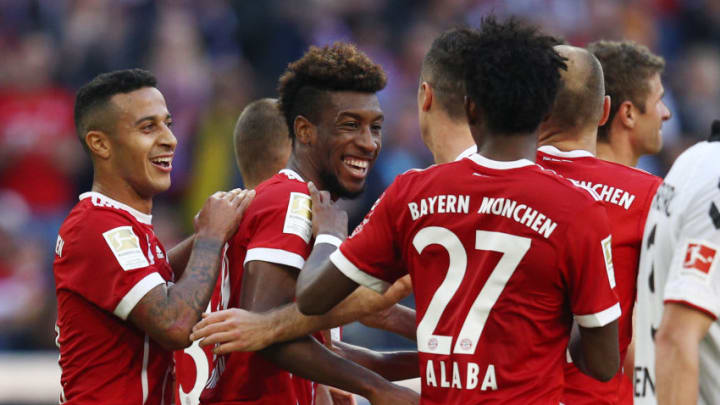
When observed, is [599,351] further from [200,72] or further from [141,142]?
[200,72]

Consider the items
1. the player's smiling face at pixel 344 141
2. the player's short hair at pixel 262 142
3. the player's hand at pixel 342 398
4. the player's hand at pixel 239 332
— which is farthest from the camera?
the player's short hair at pixel 262 142

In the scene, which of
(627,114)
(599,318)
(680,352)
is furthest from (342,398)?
(680,352)

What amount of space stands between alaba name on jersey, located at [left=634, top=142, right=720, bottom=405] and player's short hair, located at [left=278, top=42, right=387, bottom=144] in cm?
181

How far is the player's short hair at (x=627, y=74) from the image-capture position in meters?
5.62

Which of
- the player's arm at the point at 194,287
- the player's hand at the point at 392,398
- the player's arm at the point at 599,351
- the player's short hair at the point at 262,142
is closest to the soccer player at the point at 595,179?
the player's arm at the point at 599,351

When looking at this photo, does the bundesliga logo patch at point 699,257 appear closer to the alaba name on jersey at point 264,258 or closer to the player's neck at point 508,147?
the player's neck at point 508,147

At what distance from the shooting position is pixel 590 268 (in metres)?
3.88

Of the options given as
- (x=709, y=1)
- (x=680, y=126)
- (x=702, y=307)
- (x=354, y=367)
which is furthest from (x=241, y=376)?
(x=709, y=1)

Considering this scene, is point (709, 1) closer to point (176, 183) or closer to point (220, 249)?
point (176, 183)

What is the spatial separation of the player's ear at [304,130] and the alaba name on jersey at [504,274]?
1.22 metres

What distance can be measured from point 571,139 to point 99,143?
7.50ft

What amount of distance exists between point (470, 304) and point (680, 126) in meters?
8.78

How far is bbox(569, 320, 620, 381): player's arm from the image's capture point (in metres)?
3.97

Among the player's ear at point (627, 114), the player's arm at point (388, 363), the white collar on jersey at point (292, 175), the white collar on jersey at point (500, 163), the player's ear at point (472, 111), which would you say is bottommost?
the player's arm at point (388, 363)
